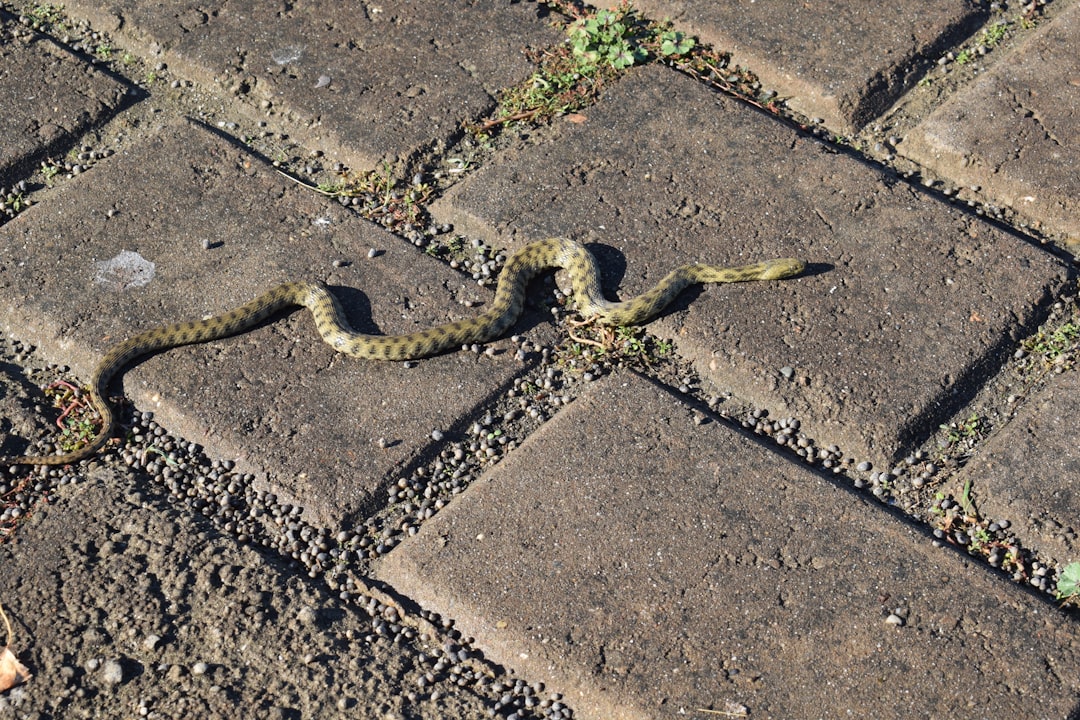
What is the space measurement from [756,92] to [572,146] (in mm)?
1062

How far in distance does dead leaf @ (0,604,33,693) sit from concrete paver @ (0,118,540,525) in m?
1.08

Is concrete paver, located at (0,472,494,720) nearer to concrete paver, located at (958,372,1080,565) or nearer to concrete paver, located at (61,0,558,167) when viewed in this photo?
concrete paver, located at (958,372,1080,565)

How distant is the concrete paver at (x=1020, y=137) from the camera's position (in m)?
5.61

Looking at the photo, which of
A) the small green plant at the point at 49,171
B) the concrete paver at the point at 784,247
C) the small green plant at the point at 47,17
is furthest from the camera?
the small green plant at the point at 47,17

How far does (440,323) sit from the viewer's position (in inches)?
204

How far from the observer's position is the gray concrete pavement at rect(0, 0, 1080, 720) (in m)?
3.99

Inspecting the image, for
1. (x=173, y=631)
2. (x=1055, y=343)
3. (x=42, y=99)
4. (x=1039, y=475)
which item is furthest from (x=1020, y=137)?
(x=42, y=99)

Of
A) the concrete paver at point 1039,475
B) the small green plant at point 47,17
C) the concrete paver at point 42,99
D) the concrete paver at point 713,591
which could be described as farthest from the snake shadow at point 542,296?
the small green plant at point 47,17

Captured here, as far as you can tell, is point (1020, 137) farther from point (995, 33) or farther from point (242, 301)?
point (242, 301)

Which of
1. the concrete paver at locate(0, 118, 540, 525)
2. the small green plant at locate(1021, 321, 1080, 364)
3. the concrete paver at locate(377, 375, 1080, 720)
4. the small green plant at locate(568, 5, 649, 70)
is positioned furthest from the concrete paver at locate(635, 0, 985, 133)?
the concrete paver at locate(377, 375, 1080, 720)

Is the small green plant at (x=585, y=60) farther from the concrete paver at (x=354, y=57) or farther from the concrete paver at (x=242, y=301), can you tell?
the concrete paver at (x=242, y=301)

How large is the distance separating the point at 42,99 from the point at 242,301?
1902mm

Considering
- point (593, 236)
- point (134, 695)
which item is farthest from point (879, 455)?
point (134, 695)

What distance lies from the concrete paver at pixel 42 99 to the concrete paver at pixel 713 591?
3.06 metres
